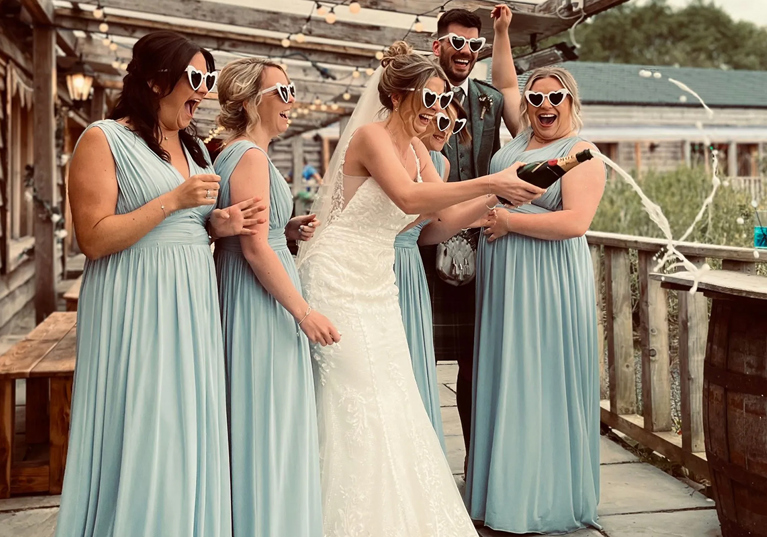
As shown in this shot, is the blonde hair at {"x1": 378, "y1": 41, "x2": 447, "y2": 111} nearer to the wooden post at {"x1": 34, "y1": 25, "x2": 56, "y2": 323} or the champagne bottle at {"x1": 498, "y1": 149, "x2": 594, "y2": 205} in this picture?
the champagne bottle at {"x1": 498, "y1": 149, "x2": 594, "y2": 205}

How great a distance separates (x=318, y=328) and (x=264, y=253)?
27cm

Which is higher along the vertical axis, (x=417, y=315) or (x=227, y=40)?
(x=227, y=40)

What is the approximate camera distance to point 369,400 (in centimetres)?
261

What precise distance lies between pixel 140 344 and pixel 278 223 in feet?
1.81

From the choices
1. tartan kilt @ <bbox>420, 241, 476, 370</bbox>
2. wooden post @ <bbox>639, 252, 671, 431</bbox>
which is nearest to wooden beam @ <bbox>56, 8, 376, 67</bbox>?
tartan kilt @ <bbox>420, 241, 476, 370</bbox>

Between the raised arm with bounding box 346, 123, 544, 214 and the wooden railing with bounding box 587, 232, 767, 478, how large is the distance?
115cm

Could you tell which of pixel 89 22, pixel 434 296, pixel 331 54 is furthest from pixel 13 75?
pixel 434 296

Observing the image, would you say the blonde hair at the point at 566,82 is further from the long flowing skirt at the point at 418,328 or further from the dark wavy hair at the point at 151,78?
the dark wavy hair at the point at 151,78

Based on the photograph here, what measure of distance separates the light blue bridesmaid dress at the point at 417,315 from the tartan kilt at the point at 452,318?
1.27 ft

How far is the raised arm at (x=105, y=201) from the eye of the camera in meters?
2.07

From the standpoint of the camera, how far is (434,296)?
11.3 ft

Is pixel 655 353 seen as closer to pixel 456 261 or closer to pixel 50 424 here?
pixel 456 261

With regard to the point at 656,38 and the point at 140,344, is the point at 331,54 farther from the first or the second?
the point at 656,38

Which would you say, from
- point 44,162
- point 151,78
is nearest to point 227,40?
point 44,162
